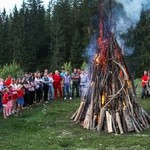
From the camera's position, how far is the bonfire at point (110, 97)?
59.4 ft

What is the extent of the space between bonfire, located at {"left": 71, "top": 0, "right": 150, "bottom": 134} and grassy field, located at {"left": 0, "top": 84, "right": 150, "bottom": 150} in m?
0.61

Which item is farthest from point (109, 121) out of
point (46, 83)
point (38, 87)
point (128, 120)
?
point (46, 83)

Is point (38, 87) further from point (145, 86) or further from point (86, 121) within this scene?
point (86, 121)

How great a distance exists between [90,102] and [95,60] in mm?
1951

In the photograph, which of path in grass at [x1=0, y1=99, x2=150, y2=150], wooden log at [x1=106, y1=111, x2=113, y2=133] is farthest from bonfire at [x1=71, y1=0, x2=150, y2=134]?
path in grass at [x1=0, y1=99, x2=150, y2=150]

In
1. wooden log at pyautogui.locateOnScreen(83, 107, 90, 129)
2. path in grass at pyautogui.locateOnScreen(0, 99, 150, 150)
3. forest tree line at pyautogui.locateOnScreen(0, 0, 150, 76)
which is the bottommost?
path in grass at pyautogui.locateOnScreen(0, 99, 150, 150)

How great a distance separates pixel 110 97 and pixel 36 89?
870cm

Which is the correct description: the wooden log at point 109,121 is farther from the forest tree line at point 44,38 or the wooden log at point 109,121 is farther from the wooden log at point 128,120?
the forest tree line at point 44,38

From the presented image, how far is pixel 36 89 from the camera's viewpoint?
86.8 feet

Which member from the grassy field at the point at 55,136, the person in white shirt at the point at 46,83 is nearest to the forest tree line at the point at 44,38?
the person in white shirt at the point at 46,83

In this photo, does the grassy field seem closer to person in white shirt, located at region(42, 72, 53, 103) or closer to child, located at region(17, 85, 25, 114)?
child, located at region(17, 85, 25, 114)

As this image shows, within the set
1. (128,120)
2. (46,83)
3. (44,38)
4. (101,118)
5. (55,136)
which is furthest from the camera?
(44,38)

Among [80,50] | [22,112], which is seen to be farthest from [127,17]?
[80,50]

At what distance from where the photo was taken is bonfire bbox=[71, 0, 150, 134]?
18094 mm
